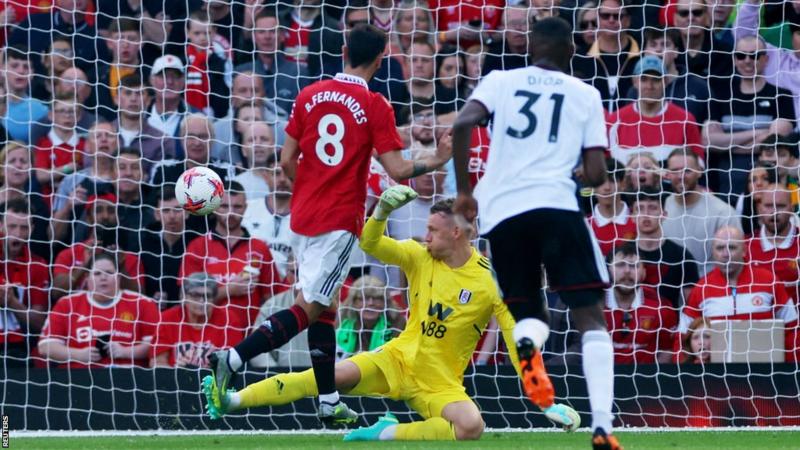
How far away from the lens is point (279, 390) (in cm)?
802

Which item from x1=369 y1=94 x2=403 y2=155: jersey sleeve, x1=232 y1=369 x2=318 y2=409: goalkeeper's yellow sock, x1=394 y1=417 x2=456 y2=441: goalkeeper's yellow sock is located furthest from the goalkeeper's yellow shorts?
x1=369 y1=94 x2=403 y2=155: jersey sleeve

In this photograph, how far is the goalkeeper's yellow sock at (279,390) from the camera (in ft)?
26.0

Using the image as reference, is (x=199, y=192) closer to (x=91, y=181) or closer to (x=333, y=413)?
(x=333, y=413)

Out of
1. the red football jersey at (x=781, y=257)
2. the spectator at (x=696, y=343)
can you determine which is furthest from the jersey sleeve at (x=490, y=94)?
the red football jersey at (x=781, y=257)

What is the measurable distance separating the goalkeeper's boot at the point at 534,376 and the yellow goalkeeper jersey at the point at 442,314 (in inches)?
99.6

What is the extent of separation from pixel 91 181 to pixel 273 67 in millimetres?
1821

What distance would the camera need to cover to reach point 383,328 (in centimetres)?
1000

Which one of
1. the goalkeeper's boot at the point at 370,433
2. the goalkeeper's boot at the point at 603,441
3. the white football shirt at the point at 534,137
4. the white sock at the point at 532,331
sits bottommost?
the goalkeeper's boot at the point at 370,433

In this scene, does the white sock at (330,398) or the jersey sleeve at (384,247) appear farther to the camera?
the jersey sleeve at (384,247)

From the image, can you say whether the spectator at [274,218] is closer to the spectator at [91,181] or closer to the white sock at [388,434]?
the spectator at [91,181]

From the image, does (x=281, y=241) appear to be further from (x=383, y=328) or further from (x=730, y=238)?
(x=730, y=238)

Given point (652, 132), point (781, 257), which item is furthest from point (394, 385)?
point (652, 132)

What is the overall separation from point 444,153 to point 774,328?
3.45 metres

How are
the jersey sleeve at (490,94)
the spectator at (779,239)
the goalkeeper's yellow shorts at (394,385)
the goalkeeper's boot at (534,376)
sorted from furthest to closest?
the spectator at (779,239) → the goalkeeper's yellow shorts at (394,385) → the jersey sleeve at (490,94) → the goalkeeper's boot at (534,376)
